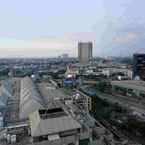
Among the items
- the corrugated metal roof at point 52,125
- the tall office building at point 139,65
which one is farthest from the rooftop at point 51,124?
the tall office building at point 139,65

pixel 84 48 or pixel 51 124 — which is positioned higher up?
pixel 84 48

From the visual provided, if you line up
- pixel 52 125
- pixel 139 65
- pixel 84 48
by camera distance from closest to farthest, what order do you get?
1. pixel 52 125
2. pixel 139 65
3. pixel 84 48

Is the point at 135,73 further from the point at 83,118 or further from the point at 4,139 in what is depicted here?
the point at 4,139

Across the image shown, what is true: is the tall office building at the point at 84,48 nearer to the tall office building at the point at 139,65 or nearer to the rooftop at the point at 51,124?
the tall office building at the point at 139,65

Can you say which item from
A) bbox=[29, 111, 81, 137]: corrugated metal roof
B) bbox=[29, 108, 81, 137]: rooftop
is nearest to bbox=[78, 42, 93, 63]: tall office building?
bbox=[29, 108, 81, 137]: rooftop

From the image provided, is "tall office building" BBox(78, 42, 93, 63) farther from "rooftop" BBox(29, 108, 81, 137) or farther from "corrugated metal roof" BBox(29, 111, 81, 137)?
"corrugated metal roof" BBox(29, 111, 81, 137)

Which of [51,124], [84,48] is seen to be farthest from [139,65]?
[84,48]

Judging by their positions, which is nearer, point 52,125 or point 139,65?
point 52,125

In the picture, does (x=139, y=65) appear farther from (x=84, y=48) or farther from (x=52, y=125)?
(x=84, y=48)
